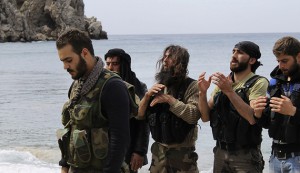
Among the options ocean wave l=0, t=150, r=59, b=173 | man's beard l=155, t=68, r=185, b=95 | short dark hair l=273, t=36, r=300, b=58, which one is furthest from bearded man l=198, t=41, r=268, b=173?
ocean wave l=0, t=150, r=59, b=173

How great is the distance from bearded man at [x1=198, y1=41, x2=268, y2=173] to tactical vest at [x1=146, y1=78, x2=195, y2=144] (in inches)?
9.2

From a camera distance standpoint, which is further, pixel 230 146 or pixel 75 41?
pixel 230 146

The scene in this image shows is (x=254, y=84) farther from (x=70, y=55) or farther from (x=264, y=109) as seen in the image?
(x=70, y=55)

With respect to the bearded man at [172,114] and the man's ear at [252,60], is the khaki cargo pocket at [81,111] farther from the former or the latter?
the man's ear at [252,60]

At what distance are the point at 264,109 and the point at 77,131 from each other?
1616mm

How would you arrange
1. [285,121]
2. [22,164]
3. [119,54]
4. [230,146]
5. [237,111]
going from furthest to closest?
[22,164] → [119,54] → [230,146] → [237,111] → [285,121]

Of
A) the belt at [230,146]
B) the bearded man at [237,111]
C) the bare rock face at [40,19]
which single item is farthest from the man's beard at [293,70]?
the bare rock face at [40,19]

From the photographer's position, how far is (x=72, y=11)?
107938mm

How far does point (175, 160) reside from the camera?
490 cm

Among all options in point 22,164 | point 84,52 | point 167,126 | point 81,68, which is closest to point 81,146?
point 81,68

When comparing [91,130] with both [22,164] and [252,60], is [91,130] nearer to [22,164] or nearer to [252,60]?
[252,60]

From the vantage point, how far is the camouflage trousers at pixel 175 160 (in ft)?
16.0

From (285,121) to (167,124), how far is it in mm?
1109

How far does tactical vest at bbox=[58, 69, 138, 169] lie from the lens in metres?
3.54
